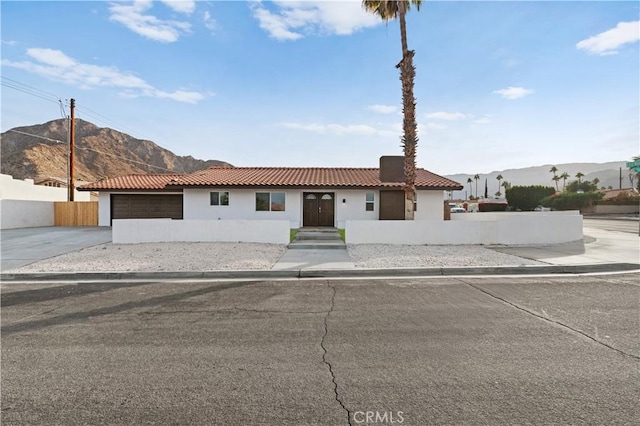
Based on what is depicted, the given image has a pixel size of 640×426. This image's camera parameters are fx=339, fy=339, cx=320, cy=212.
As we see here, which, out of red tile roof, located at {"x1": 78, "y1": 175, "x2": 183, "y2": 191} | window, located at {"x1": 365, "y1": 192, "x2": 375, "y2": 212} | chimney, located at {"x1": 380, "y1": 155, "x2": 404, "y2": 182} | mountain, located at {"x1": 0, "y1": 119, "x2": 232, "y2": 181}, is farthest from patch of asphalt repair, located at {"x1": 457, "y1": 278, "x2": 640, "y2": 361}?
mountain, located at {"x1": 0, "y1": 119, "x2": 232, "y2": 181}

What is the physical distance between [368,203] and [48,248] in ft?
50.7

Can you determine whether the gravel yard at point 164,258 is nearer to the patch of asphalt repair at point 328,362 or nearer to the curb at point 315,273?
the curb at point 315,273

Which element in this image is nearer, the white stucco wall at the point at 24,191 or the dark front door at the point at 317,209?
the dark front door at the point at 317,209

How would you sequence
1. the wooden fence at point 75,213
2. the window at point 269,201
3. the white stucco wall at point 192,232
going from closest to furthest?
the white stucco wall at point 192,232, the window at point 269,201, the wooden fence at point 75,213

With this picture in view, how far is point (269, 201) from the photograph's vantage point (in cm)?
1997

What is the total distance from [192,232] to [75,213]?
1612 centimetres

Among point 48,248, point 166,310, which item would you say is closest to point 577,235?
point 166,310

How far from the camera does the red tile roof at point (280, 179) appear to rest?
19359 mm

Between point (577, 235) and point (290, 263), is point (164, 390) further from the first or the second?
point (577, 235)

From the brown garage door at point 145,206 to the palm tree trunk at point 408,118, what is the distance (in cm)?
1550

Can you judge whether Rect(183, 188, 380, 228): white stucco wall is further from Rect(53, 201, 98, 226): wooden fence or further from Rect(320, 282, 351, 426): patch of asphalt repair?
Rect(320, 282, 351, 426): patch of asphalt repair

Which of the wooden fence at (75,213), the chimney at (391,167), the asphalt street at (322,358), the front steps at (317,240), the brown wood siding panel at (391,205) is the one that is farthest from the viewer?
the wooden fence at (75,213)

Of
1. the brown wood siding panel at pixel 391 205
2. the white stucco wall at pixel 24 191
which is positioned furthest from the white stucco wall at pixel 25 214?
the brown wood siding panel at pixel 391 205

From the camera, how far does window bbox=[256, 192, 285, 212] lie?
19.9m
